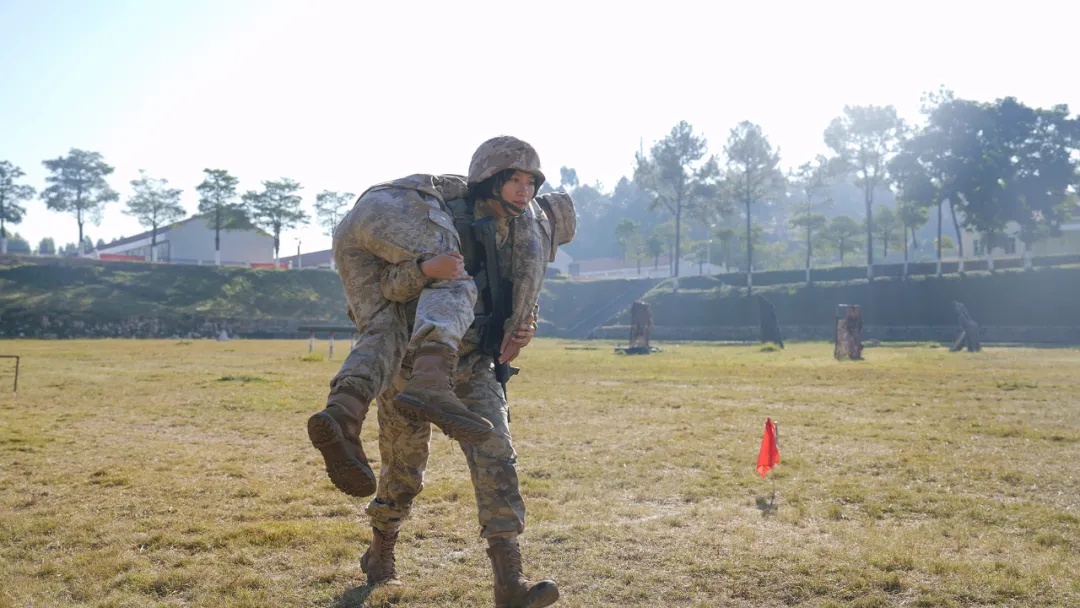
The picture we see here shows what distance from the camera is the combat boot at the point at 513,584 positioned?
400cm

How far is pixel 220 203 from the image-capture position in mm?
78125

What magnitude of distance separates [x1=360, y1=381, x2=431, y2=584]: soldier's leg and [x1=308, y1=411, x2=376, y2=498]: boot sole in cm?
91

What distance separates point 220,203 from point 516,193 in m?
78.9

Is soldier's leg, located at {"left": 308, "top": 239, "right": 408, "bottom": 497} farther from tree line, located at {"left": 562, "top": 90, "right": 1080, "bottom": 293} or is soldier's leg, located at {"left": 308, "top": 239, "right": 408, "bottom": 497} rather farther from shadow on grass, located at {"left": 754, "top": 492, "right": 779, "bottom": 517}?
tree line, located at {"left": 562, "top": 90, "right": 1080, "bottom": 293}

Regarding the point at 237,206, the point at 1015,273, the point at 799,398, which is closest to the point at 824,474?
the point at 799,398

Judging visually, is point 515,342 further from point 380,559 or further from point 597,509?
point 597,509

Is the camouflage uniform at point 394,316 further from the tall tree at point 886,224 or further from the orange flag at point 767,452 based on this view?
the tall tree at point 886,224

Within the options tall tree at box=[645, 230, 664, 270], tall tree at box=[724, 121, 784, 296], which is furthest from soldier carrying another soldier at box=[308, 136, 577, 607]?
tall tree at box=[645, 230, 664, 270]

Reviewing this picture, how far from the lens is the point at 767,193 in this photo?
245 feet

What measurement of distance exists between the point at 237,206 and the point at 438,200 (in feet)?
260

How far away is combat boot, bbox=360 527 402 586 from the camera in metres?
4.81

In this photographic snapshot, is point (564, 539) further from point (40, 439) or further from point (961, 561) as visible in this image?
point (40, 439)

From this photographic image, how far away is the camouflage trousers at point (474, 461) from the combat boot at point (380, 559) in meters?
0.06

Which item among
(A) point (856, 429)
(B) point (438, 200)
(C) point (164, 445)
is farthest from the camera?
(A) point (856, 429)
